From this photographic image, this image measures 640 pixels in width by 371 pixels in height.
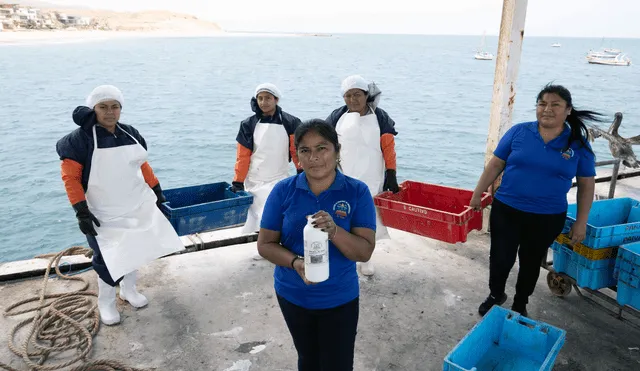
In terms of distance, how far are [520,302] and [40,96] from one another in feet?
105

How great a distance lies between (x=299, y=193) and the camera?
7.31 feet

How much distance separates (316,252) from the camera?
2.06 m

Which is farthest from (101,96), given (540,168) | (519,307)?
(519,307)

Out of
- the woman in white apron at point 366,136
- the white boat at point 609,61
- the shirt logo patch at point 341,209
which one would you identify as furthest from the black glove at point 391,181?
the white boat at point 609,61

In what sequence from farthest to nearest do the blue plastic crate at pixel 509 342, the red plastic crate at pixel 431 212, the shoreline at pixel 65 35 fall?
the shoreline at pixel 65 35 → the red plastic crate at pixel 431 212 → the blue plastic crate at pixel 509 342

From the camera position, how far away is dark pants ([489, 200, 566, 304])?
3543 millimetres

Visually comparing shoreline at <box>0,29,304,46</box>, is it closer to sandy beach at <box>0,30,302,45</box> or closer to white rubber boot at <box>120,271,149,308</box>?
sandy beach at <box>0,30,302,45</box>

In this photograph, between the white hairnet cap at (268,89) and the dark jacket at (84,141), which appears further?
the white hairnet cap at (268,89)

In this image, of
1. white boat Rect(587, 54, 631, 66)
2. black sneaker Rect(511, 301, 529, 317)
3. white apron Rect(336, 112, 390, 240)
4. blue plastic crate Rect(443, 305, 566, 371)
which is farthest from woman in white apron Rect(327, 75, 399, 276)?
white boat Rect(587, 54, 631, 66)

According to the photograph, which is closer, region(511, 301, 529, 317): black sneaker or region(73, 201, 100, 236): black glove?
region(73, 201, 100, 236): black glove

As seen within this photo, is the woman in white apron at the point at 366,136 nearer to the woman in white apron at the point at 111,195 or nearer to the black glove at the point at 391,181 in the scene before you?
the black glove at the point at 391,181

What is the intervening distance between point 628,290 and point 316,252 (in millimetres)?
2654

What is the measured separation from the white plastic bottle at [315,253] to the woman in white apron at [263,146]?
8.12ft

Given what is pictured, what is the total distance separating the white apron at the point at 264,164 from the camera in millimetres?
4543
